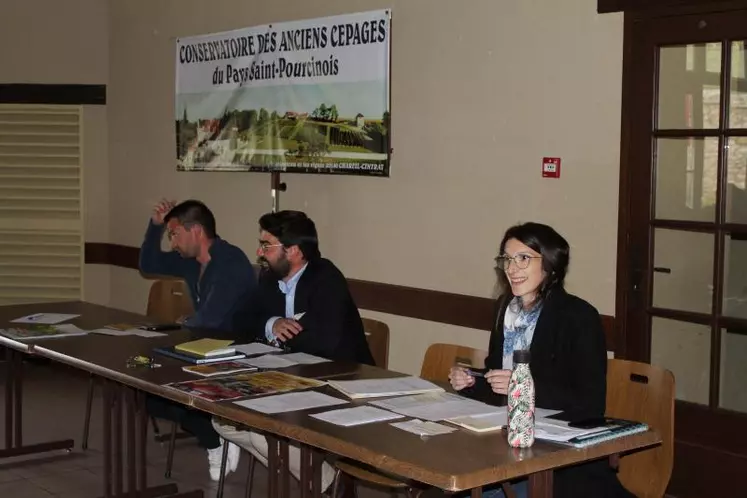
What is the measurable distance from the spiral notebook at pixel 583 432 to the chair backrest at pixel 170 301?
3.00 meters

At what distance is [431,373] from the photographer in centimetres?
403

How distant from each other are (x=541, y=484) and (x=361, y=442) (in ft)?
1.63

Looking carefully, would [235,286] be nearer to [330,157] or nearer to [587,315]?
[330,157]

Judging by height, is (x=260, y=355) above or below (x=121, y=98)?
below

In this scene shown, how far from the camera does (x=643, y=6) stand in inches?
185

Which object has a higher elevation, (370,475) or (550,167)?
(550,167)

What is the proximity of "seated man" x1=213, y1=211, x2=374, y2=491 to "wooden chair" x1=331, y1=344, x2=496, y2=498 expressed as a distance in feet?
0.94

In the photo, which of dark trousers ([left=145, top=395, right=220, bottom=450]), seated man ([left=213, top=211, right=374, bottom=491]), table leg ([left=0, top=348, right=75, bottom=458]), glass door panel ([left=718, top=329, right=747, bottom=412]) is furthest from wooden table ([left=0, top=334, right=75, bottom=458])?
glass door panel ([left=718, top=329, right=747, bottom=412])

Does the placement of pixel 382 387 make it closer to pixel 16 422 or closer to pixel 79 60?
pixel 16 422

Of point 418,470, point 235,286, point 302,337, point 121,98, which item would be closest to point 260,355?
point 302,337

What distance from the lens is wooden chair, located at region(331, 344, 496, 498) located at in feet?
12.5

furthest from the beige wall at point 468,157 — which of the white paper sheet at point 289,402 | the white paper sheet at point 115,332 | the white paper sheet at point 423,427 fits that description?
the white paper sheet at point 423,427

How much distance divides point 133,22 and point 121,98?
599mm

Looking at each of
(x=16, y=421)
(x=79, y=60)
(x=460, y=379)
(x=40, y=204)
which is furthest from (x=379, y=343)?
(x=79, y=60)
